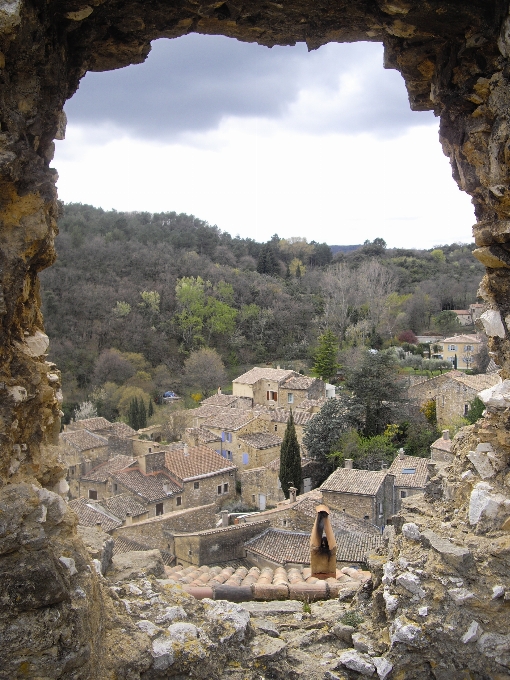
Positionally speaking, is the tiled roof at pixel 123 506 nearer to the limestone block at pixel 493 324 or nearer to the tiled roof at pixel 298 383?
the tiled roof at pixel 298 383

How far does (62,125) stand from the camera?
3.59 m

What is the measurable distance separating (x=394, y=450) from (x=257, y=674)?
21551 millimetres

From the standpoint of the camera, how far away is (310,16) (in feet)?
11.7

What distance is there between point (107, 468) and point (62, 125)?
2289 centimetres

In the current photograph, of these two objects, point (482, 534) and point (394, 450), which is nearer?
point (482, 534)

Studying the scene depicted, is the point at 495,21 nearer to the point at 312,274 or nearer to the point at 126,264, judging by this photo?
the point at 126,264

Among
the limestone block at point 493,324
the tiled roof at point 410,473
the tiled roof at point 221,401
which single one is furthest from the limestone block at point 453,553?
the tiled roof at point 221,401

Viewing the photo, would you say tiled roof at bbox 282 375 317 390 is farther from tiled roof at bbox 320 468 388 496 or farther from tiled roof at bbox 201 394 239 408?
tiled roof at bbox 320 468 388 496

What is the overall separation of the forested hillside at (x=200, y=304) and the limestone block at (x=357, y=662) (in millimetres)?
37373

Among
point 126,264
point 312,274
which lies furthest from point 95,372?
point 312,274

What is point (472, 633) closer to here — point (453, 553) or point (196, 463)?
point (453, 553)

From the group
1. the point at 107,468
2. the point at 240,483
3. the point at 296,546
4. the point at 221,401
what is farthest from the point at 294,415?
the point at 296,546

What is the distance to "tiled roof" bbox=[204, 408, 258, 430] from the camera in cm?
2788

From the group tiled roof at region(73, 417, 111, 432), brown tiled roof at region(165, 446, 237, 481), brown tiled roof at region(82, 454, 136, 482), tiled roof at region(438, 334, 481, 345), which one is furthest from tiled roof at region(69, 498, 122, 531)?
tiled roof at region(438, 334, 481, 345)
